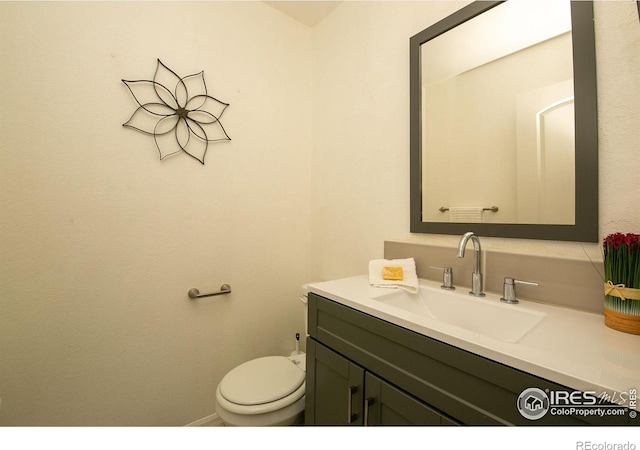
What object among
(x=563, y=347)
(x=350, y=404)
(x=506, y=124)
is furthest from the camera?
(x=506, y=124)

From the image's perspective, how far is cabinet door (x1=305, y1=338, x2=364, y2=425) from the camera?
2.66 ft

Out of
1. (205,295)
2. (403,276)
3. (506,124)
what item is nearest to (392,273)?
(403,276)

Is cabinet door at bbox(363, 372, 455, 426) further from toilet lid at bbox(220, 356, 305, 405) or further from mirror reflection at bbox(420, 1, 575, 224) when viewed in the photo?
mirror reflection at bbox(420, 1, 575, 224)

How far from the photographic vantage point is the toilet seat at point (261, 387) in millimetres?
1013

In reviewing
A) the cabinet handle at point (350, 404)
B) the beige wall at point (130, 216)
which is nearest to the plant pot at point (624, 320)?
the cabinet handle at point (350, 404)

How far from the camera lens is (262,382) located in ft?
3.73

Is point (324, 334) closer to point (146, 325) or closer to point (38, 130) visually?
point (146, 325)

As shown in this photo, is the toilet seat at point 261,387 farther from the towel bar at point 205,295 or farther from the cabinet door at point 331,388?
the towel bar at point 205,295

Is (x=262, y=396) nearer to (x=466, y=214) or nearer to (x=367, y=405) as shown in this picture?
(x=367, y=405)

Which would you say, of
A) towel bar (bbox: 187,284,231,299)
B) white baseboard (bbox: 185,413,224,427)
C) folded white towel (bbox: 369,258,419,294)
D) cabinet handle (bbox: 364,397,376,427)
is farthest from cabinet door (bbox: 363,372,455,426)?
white baseboard (bbox: 185,413,224,427)

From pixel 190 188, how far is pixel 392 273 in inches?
40.9

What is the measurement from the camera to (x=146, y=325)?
1208mm

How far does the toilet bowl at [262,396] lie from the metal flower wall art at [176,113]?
3.45ft

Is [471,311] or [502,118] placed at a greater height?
[502,118]
